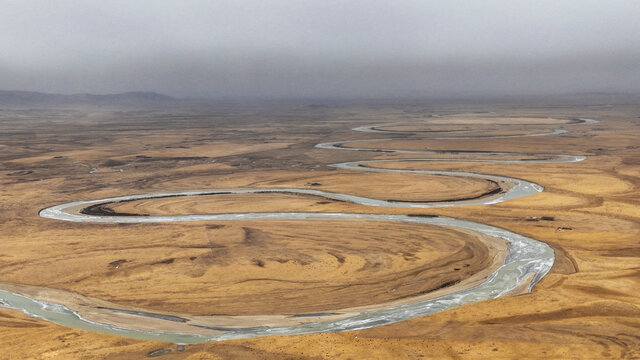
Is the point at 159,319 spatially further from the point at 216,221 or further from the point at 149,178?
the point at 149,178

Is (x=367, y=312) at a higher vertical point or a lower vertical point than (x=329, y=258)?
lower

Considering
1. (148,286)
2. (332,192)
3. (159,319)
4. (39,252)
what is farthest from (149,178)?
(159,319)

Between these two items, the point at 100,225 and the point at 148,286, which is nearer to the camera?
the point at 148,286

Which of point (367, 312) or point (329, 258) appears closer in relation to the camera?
point (367, 312)

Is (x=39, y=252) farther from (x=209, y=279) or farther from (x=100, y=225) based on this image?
(x=209, y=279)

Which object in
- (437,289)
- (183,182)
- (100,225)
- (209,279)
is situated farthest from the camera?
(183,182)

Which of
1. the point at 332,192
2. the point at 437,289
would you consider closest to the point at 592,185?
the point at 332,192

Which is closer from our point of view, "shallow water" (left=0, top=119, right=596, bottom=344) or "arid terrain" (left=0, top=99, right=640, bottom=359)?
"arid terrain" (left=0, top=99, right=640, bottom=359)

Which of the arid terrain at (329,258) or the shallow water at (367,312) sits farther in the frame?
the shallow water at (367,312)

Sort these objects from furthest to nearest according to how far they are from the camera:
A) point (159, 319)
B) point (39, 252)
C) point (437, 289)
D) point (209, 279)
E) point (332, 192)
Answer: point (332, 192), point (39, 252), point (209, 279), point (437, 289), point (159, 319)
